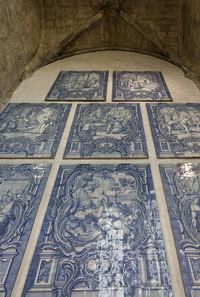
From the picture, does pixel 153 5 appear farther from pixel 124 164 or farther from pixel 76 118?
pixel 124 164

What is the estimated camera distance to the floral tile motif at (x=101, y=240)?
205 cm

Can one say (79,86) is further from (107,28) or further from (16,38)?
(107,28)

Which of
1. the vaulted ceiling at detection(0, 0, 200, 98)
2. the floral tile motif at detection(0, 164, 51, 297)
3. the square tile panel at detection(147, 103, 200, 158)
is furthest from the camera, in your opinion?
the vaulted ceiling at detection(0, 0, 200, 98)

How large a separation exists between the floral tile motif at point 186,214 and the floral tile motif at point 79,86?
79.4 inches

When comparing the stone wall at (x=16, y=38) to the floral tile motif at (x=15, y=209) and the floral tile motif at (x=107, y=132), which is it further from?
the floral tile motif at (x=15, y=209)

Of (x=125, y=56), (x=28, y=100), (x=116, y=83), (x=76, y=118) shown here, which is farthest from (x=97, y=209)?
(x=125, y=56)

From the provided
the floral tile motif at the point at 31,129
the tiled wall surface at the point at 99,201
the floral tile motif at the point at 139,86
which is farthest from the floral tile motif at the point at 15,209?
the floral tile motif at the point at 139,86

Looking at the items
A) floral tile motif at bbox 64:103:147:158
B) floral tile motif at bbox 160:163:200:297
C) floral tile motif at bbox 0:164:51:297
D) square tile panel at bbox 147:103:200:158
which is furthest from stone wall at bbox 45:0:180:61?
floral tile motif at bbox 160:163:200:297

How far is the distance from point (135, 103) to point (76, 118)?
0.96m

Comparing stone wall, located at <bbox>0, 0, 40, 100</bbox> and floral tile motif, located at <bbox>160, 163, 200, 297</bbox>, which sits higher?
stone wall, located at <bbox>0, 0, 40, 100</bbox>

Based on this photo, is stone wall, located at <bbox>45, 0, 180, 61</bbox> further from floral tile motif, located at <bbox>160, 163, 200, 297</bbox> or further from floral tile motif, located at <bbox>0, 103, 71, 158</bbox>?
floral tile motif, located at <bbox>160, 163, 200, 297</bbox>

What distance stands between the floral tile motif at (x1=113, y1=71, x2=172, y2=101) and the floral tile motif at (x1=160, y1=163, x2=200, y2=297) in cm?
179

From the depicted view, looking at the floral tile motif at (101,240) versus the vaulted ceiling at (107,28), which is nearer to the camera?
the floral tile motif at (101,240)

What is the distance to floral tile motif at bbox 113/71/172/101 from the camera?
462 centimetres
